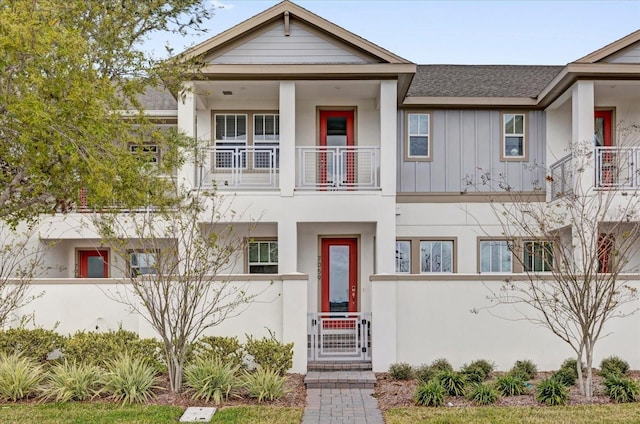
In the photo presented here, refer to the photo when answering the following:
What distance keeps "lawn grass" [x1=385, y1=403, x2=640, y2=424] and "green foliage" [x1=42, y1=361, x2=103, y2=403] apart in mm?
4553

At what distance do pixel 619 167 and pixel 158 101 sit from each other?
42.3 ft

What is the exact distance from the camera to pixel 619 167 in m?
14.2

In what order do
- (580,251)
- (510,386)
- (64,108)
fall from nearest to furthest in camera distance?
1. (64,108)
2. (510,386)
3. (580,251)

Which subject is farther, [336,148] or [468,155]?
[468,155]

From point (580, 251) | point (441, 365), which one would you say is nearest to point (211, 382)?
point (441, 365)

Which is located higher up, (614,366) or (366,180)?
(366,180)

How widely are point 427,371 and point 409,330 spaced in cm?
119

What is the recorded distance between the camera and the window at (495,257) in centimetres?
1688

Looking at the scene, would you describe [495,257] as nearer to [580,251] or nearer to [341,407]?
[580,251]

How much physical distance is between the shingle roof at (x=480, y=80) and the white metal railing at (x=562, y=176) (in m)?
2.13

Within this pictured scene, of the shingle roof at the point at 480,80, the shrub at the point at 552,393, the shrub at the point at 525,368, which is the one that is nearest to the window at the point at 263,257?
the shingle roof at the point at 480,80

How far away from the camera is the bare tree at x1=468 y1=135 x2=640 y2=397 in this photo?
33.9 feet

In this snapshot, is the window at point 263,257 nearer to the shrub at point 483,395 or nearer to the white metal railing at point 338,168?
the white metal railing at point 338,168

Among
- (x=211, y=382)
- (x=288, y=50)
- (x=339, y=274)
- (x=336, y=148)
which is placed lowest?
(x=211, y=382)
